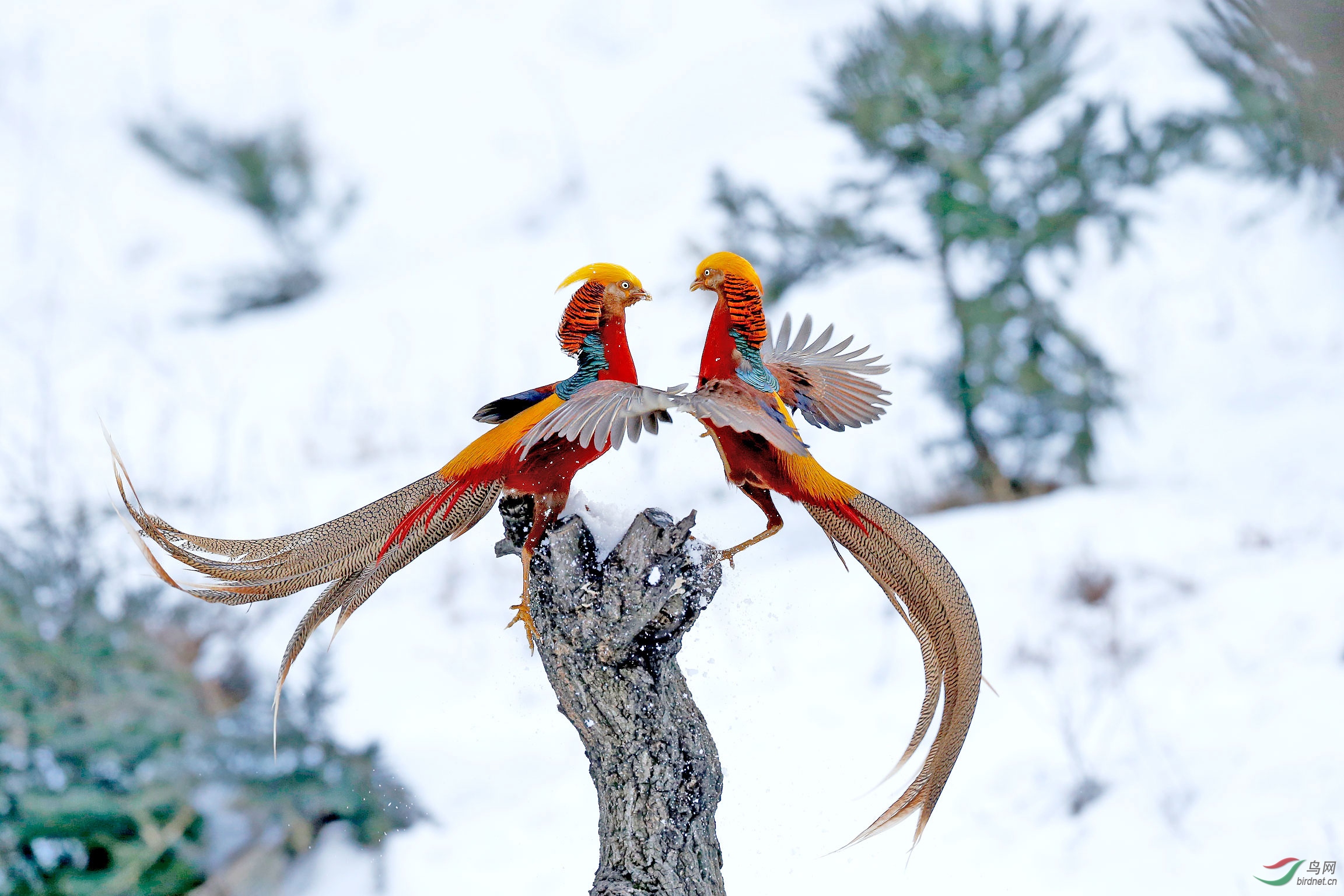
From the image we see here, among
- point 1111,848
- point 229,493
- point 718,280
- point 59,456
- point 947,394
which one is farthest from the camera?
point 947,394

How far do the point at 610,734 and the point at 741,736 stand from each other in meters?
1.36

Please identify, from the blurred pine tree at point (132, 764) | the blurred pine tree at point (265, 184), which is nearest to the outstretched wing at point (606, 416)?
the blurred pine tree at point (132, 764)

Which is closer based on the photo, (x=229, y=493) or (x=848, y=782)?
(x=848, y=782)

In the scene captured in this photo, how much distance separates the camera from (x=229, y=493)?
162 inches

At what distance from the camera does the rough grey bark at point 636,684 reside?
136 cm

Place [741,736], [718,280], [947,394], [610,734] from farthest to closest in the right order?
[947,394]
[741,736]
[610,734]
[718,280]

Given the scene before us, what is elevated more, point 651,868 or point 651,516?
point 651,516

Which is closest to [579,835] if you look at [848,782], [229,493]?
[848,782]

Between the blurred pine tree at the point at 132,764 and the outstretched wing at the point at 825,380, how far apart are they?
66.0 inches

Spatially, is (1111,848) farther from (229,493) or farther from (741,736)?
(229,493)

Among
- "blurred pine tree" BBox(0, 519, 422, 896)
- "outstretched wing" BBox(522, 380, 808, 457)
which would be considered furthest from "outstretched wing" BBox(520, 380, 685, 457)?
"blurred pine tree" BBox(0, 519, 422, 896)

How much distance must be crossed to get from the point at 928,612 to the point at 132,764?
2.21 m

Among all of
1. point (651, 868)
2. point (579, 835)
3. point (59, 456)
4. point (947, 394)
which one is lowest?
point (651, 868)

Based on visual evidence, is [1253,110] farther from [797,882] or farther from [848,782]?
[797,882]
